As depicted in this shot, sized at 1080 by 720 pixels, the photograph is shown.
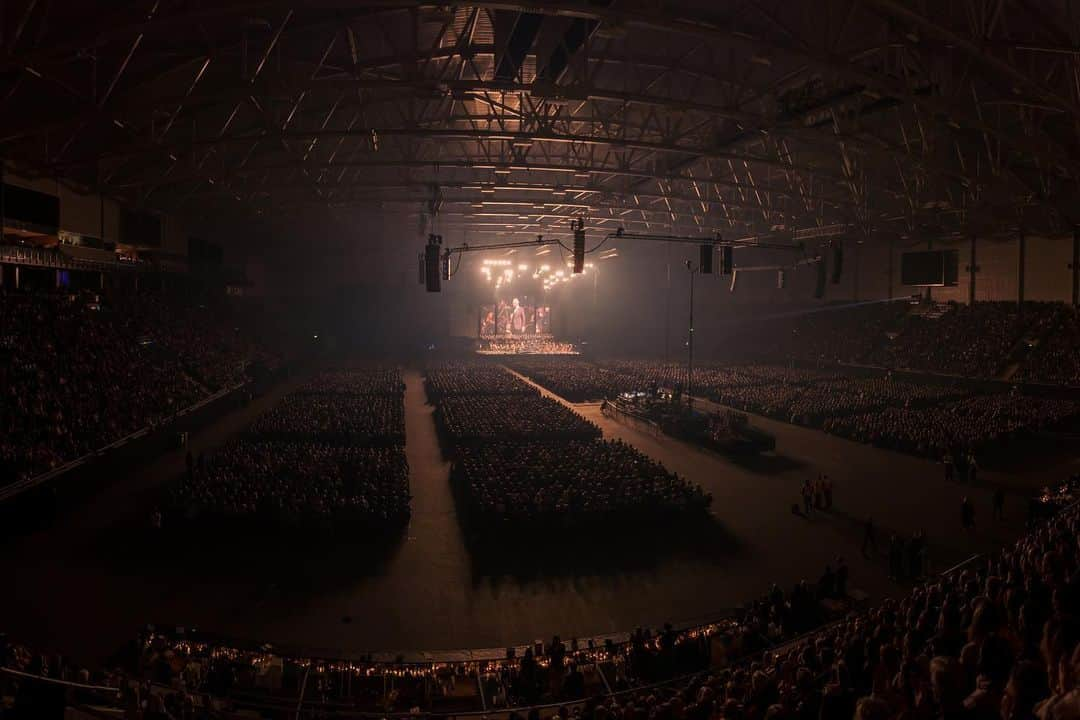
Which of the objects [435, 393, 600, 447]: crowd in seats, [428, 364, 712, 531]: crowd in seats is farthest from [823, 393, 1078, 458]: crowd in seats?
[435, 393, 600, 447]: crowd in seats

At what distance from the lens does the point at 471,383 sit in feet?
106

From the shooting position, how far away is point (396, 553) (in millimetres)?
11680

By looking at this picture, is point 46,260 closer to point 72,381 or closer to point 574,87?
point 72,381

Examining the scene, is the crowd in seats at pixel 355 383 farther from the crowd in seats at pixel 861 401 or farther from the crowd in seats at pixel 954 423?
the crowd in seats at pixel 954 423

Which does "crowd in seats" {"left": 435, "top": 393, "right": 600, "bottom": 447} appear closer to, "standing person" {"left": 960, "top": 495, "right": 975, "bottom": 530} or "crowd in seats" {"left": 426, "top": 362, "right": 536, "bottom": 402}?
"crowd in seats" {"left": 426, "top": 362, "right": 536, "bottom": 402}

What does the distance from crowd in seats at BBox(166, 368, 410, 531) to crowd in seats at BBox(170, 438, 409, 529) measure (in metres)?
0.02

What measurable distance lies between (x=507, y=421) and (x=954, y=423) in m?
15.5

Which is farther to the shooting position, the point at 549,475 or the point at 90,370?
the point at 90,370

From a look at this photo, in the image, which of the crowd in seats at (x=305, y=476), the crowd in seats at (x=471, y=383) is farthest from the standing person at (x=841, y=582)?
the crowd in seats at (x=471, y=383)

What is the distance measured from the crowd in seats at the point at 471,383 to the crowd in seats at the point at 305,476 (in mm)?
7361

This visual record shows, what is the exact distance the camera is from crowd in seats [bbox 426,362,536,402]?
29.7 metres

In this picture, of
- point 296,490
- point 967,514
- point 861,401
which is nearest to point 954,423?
point 861,401

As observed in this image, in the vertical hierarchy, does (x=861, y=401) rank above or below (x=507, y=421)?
above

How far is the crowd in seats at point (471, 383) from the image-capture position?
97.5ft
